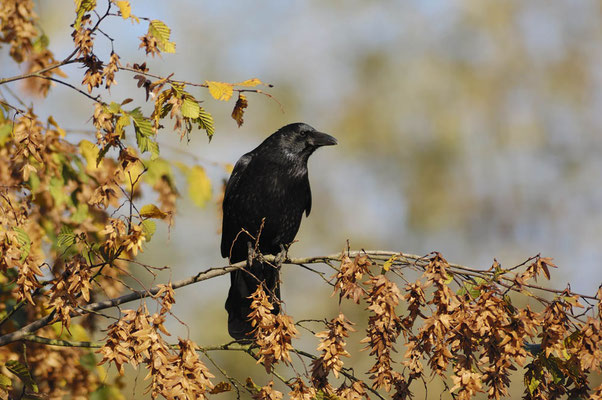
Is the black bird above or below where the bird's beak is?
below

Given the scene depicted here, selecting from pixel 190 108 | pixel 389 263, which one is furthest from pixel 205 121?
pixel 389 263

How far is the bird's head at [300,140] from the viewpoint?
565 cm

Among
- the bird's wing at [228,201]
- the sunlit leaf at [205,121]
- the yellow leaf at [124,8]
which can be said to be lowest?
the sunlit leaf at [205,121]

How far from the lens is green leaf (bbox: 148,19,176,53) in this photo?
3.22 meters

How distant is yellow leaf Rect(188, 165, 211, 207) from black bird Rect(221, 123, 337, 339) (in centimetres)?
44

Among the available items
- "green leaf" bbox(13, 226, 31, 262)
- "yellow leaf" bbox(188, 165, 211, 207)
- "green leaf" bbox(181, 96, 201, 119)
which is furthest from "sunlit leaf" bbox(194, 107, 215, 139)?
"yellow leaf" bbox(188, 165, 211, 207)

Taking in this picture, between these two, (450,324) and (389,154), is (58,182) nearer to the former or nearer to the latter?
(450,324)

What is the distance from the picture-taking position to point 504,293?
2926 millimetres

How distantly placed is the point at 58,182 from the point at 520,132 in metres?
18.0

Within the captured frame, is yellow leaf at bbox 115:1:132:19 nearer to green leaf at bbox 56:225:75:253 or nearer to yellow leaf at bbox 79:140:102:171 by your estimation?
green leaf at bbox 56:225:75:253

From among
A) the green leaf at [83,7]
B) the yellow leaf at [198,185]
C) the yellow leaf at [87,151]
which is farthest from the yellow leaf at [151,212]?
the yellow leaf at [198,185]

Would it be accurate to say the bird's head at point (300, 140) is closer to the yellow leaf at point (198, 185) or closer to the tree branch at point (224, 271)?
the yellow leaf at point (198, 185)

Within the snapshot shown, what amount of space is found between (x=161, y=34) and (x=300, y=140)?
257 centimetres

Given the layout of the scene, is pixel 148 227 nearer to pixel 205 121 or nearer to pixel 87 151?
pixel 205 121
